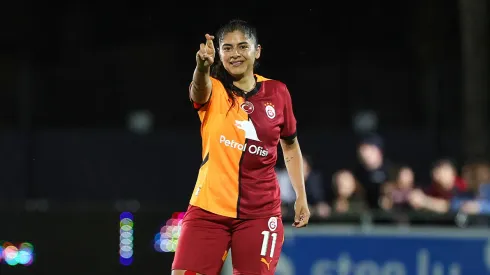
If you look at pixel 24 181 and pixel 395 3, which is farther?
pixel 395 3

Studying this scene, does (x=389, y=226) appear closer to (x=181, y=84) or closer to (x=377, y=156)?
(x=377, y=156)

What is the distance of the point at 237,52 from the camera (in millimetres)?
5328

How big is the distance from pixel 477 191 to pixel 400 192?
2.54ft

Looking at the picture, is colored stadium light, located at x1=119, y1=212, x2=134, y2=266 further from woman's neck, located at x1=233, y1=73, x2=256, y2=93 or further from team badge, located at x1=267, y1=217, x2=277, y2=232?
woman's neck, located at x1=233, y1=73, x2=256, y2=93

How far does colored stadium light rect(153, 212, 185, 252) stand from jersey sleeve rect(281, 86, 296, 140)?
9.91ft

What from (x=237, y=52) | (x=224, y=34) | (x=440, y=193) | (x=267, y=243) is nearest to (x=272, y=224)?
(x=267, y=243)

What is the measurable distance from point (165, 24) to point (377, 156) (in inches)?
459

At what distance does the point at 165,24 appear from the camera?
20.8 meters

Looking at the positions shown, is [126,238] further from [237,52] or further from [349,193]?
[237,52]

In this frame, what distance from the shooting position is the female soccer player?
5.30 metres

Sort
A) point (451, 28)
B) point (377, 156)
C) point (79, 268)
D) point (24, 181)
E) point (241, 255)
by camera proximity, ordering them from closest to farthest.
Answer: point (241, 255) → point (79, 268) → point (377, 156) → point (24, 181) → point (451, 28)

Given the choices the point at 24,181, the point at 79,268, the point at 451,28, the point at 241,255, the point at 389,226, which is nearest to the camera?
the point at 241,255

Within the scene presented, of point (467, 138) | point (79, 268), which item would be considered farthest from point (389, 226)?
point (467, 138)

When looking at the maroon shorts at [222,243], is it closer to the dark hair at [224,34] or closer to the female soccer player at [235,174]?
the female soccer player at [235,174]
